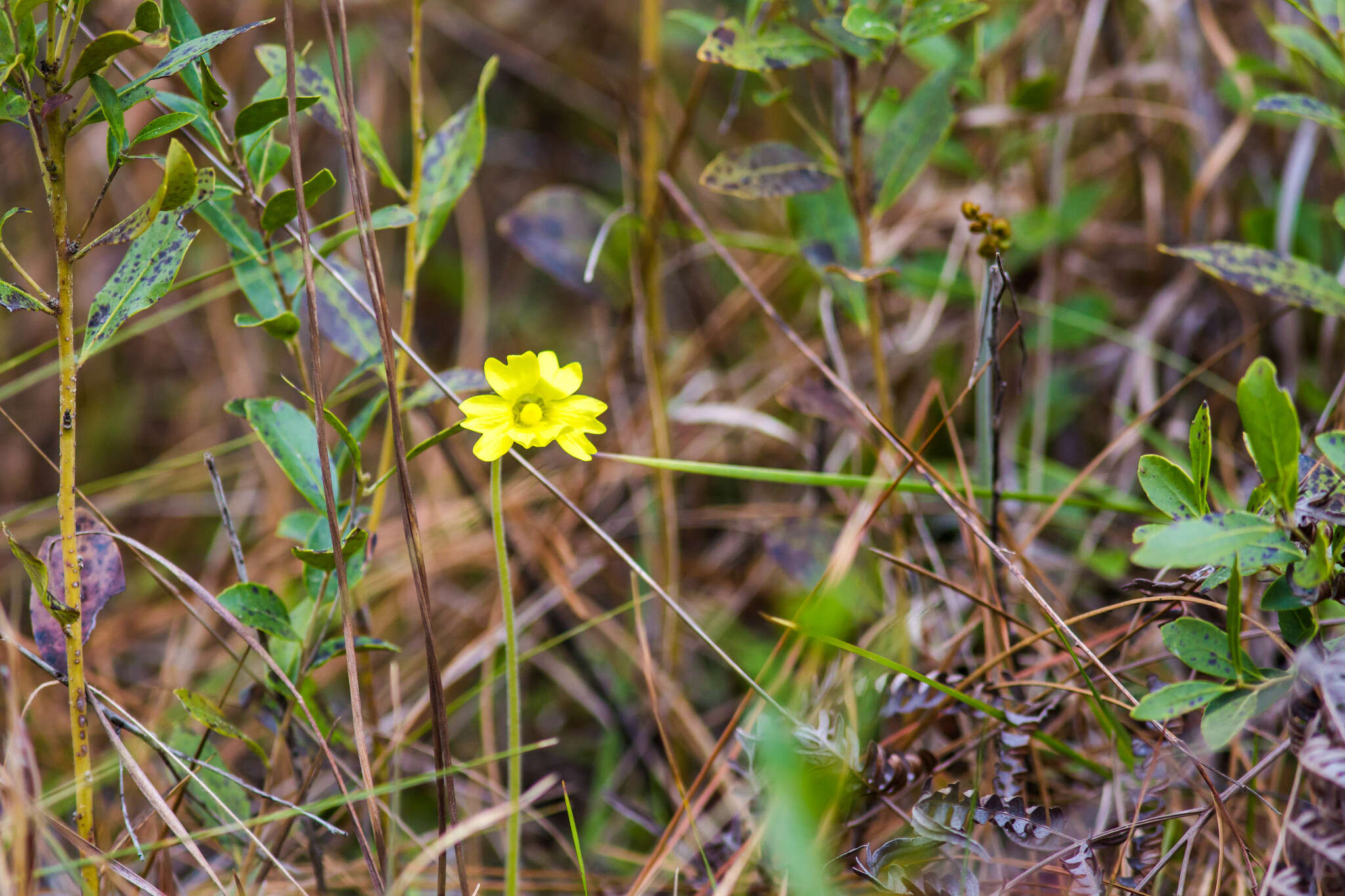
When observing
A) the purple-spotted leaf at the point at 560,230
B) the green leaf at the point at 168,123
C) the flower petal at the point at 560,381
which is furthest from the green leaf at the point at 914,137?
the green leaf at the point at 168,123

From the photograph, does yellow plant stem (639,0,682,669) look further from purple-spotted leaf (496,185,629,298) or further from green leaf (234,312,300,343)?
green leaf (234,312,300,343)

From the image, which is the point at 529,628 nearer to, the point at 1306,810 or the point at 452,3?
the point at 1306,810

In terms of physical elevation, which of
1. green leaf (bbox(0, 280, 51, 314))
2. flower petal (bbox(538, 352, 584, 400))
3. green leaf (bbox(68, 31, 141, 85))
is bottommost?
flower petal (bbox(538, 352, 584, 400))

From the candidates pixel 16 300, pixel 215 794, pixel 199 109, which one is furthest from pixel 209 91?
pixel 215 794

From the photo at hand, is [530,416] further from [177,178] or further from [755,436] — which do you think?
[755,436]

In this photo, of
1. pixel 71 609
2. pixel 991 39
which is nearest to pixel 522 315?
pixel 991 39

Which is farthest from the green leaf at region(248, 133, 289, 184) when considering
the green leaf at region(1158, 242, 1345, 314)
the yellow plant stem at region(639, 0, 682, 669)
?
the green leaf at region(1158, 242, 1345, 314)
